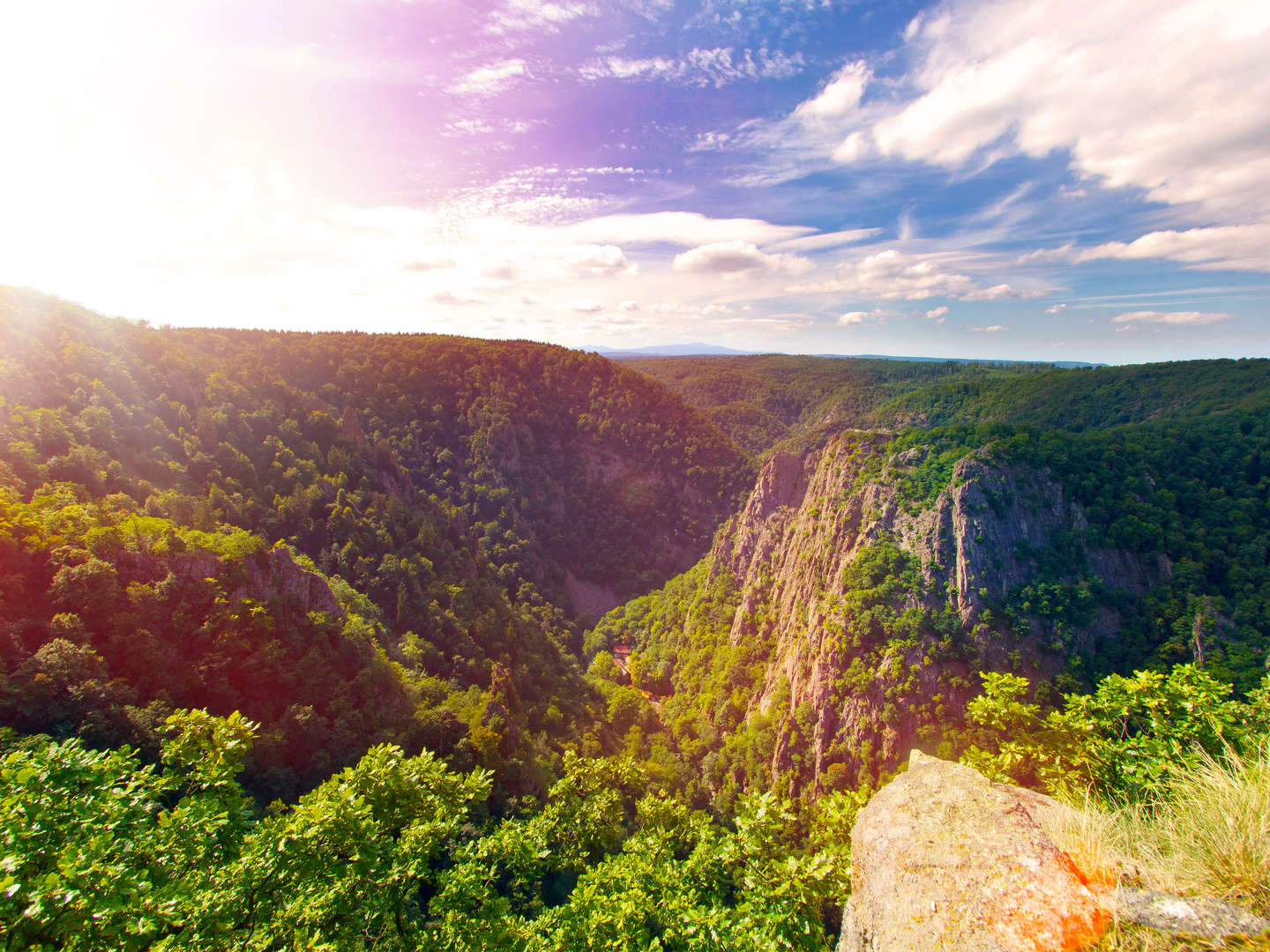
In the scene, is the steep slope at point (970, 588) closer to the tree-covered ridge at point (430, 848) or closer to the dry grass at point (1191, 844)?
the tree-covered ridge at point (430, 848)

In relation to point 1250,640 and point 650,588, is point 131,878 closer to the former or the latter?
point 1250,640

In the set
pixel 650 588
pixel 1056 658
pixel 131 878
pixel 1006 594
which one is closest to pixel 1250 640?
pixel 1056 658

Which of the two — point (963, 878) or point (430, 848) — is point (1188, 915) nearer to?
point (963, 878)

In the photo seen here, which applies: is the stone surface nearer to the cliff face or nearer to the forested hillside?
the forested hillside

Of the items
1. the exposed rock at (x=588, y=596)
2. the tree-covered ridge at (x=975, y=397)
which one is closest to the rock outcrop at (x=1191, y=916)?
the tree-covered ridge at (x=975, y=397)

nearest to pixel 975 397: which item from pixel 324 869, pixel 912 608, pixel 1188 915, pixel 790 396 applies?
pixel 790 396
